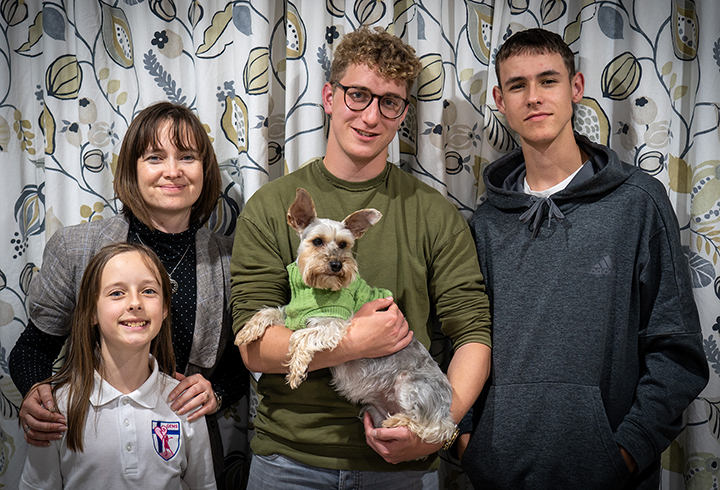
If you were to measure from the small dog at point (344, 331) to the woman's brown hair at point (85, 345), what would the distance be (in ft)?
1.60

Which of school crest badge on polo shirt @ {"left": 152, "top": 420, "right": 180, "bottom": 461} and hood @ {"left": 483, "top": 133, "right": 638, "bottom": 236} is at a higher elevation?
hood @ {"left": 483, "top": 133, "right": 638, "bottom": 236}

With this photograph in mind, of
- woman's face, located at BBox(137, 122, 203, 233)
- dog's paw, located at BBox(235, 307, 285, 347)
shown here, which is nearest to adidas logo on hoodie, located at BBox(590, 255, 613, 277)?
dog's paw, located at BBox(235, 307, 285, 347)

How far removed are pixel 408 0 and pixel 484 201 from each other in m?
1.07

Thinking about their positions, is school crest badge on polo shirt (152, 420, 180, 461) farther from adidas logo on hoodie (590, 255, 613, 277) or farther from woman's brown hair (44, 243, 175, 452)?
adidas logo on hoodie (590, 255, 613, 277)

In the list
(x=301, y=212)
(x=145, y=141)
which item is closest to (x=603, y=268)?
(x=301, y=212)

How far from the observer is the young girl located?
1.74m

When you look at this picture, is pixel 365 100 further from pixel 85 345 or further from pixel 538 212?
pixel 85 345

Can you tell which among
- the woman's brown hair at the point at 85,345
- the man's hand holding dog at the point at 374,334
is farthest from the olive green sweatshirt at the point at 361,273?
the woman's brown hair at the point at 85,345

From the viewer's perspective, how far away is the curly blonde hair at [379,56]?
195 centimetres

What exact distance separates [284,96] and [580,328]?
1.74 meters

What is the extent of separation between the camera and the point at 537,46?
82.4 inches

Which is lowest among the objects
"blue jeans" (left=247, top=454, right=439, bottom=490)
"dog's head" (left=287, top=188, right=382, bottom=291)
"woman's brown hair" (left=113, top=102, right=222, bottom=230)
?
"blue jeans" (left=247, top=454, right=439, bottom=490)

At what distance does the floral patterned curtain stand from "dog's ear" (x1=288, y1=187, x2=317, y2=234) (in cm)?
63

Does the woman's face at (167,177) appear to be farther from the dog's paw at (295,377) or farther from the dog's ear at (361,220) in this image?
the dog's paw at (295,377)
